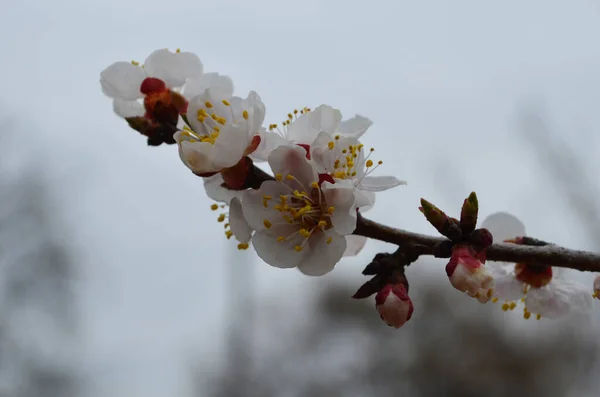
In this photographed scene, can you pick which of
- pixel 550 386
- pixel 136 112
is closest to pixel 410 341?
pixel 550 386

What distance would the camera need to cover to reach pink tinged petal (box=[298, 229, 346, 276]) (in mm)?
1061

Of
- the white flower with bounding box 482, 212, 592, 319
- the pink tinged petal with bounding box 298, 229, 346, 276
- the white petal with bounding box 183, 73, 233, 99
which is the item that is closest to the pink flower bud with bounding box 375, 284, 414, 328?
the pink tinged petal with bounding box 298, 229, 346, 276

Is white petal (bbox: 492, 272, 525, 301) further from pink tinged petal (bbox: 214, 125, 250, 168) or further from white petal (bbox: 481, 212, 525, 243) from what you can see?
pink tinged petal (bbox: 214, 125, 250, 168)

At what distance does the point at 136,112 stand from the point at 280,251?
1.81 ft

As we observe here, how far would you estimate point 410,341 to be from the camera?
1485cm

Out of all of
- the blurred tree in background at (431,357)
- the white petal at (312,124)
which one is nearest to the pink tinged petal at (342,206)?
the white petal at (312,124)

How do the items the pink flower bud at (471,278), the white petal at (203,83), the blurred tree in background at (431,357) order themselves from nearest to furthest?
1. the pink flower bud at (471,278)
2. the white petal at (203,83)
3. the blurred tree in background at (431,357)

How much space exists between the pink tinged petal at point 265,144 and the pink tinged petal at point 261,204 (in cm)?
5

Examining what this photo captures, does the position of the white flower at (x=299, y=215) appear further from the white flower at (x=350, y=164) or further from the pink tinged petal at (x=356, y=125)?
the pink tinged petal at (x=356, y=125)

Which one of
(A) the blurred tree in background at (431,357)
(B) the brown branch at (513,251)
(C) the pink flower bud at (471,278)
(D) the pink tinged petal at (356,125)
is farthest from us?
(A) the blurred tree in background at (431,357)

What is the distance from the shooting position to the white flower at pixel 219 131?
1.01m

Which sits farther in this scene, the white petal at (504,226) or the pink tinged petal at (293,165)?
the white petal at (504,226)

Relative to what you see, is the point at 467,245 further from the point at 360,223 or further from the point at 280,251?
the point at 280,251

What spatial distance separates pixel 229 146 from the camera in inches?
39.8
